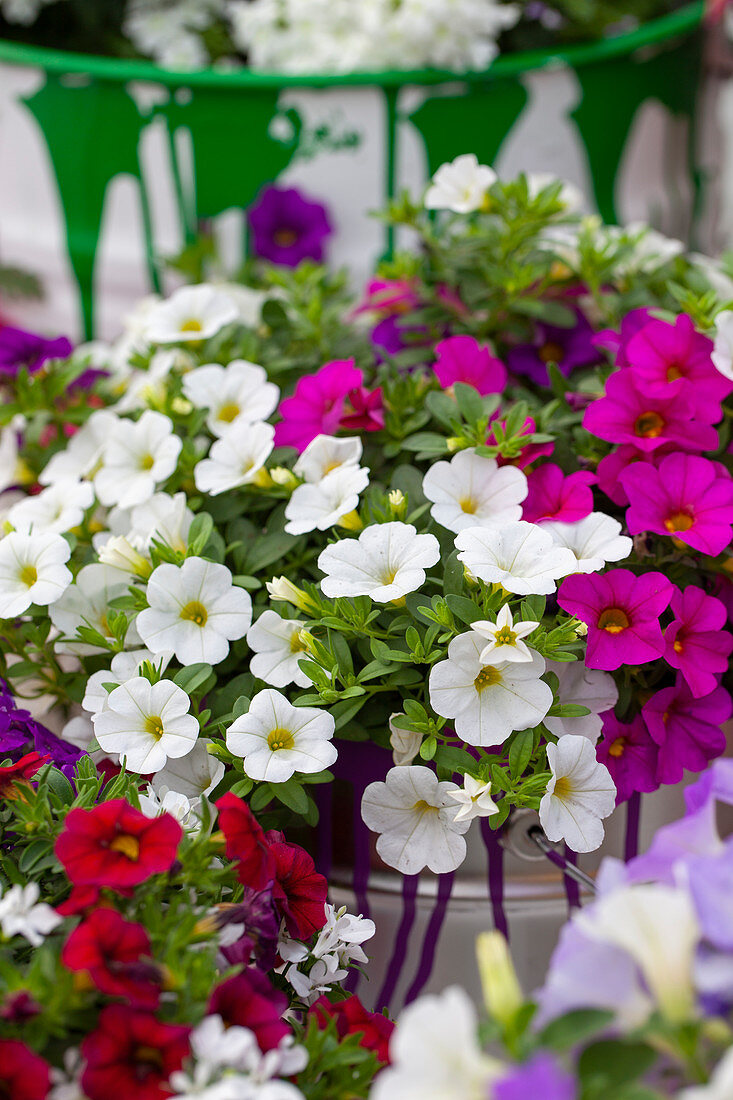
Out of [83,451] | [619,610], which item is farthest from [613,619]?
[83,451]

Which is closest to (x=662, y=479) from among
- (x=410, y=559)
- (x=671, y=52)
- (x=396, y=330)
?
(x=410, y=559)

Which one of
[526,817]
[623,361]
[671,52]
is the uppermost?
[671,52]

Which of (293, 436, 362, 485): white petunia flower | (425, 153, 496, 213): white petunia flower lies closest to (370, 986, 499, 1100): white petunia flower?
(293, 436, 362, 485): white petunia flower

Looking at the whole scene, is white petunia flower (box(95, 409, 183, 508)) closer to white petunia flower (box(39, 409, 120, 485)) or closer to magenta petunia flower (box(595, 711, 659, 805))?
white petunia flower (box(39, 409, 120, 485))

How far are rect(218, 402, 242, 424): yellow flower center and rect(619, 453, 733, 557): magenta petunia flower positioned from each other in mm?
291

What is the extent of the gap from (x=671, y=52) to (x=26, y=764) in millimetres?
1236

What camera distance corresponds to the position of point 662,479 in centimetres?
66

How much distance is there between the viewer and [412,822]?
1.98 ft

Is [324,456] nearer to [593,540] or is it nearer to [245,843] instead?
[593,540]

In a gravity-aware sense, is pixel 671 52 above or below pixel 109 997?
above

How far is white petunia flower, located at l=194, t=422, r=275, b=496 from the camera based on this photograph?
2.35ft

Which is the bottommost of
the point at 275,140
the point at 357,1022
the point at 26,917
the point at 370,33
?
the point at 357,1022

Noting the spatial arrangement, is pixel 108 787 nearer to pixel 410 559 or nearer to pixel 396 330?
pixel 410 559

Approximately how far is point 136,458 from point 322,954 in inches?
15.3
